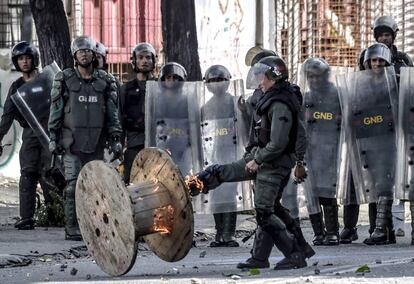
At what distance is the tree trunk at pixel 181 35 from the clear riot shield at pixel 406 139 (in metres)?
4.39

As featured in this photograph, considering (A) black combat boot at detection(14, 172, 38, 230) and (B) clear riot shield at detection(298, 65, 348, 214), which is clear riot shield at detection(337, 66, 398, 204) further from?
(A) black combat boot at detection(14, 172, 38, 230)

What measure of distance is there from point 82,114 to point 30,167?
1790 mm

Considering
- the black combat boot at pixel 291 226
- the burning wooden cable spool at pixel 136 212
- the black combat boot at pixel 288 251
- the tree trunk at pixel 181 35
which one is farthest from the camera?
the tree trunk at pixel 181 35

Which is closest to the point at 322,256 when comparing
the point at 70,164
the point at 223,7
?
the point at 70,164

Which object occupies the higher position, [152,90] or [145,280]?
[152,90]

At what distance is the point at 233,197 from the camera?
1523 cm

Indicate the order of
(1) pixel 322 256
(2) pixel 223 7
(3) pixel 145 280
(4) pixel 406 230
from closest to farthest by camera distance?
1. (3) pixel 145 280
2. (1) pixel 322 256
3. (4) pixel 406 230
4. (2) pixel 223 7

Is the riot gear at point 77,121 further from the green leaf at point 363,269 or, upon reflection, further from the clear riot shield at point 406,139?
the green leaf at point 363,269

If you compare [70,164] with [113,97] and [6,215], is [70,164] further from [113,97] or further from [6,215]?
[6,215]

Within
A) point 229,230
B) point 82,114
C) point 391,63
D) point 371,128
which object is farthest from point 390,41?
point 82,114

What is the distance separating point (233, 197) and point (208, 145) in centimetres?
57

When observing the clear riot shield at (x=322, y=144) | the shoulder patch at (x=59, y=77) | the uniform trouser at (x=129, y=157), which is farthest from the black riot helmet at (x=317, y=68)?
the shoulder patch at (x=59, y=77)

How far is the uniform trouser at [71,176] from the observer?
15.1m

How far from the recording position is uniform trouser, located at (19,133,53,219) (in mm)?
16734
